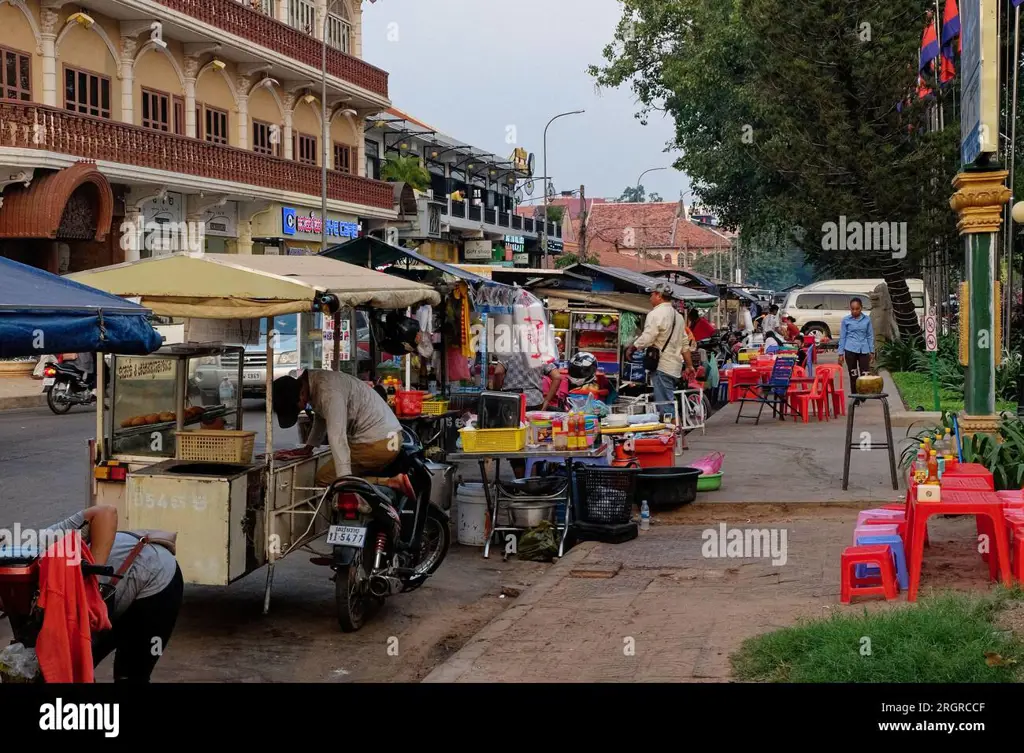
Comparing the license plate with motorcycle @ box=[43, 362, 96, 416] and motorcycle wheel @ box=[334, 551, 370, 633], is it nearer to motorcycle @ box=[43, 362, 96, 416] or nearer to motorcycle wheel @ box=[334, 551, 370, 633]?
motorcycle wheel @ box=[334, 551, 370, 633]

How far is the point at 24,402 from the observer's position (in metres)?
20.9

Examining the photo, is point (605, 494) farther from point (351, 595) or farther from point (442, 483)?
point (351, 595)

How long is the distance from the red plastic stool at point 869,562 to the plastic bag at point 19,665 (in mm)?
4651

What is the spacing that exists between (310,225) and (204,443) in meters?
28.0

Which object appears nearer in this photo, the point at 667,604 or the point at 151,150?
the point at 667,604

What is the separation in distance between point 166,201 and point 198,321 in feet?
72.8

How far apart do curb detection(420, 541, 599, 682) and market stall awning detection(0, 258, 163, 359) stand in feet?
7.49

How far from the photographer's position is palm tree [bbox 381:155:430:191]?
44750 mm

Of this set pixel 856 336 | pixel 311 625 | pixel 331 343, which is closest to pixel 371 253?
pixel 331 343

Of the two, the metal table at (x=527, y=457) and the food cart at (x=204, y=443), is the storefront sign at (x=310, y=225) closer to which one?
the metal table at (x=527, y=457)

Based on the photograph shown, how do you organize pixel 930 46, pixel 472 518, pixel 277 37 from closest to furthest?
pixel 472 518, pixel 930 46, pixel 277 37

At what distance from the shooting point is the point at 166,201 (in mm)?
29266

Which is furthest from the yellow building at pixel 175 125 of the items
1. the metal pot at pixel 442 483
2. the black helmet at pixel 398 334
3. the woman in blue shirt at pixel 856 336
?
the metal pot at pixel 442 483
